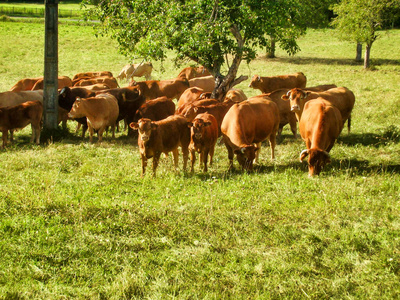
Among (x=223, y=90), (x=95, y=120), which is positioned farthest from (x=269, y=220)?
(x=223, y=90)

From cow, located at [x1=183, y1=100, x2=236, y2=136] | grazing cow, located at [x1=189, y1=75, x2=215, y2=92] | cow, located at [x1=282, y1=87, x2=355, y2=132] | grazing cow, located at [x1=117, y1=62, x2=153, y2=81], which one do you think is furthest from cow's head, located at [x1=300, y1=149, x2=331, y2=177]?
grazing cow, located at [x1=117, y1=62, x2=153, y2=81]

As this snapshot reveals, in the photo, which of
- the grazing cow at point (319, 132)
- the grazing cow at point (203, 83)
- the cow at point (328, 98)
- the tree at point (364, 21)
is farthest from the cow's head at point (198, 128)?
the tree at point (364, 21)

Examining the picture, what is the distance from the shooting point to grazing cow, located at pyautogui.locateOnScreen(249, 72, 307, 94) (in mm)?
18484

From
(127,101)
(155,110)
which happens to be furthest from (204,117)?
(127,101)

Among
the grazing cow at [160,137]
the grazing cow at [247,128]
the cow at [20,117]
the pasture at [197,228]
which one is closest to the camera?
the pasture at [197,228]

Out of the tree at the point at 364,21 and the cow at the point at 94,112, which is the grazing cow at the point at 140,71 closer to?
the tree at the point at 364,21

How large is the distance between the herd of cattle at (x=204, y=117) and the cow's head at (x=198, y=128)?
0.02 meters

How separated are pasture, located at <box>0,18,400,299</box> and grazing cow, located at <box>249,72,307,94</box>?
815cm

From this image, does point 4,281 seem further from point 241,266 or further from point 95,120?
point 95,120

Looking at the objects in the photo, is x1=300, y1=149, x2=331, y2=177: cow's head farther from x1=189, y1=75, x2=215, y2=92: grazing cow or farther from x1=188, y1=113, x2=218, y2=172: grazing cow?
x1=189, y1=75, x2=215, y2=92: grazing cow

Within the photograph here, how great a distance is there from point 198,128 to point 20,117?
17.1ft

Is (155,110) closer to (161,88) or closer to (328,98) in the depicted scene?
(328,98)

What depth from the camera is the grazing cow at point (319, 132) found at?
8664 mm

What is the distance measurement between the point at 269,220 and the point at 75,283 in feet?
8.92
